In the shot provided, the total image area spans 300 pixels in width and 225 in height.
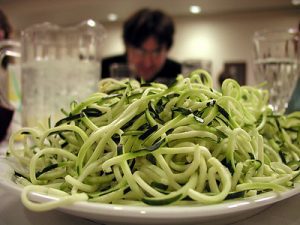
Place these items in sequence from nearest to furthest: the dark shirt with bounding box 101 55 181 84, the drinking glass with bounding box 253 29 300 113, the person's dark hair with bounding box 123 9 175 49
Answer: the drinking glass with bounding box 253 29 300 113, the person's dark hair with bounding box 123 9 175 49, the dark shirt with bounding box 101 55 181 84

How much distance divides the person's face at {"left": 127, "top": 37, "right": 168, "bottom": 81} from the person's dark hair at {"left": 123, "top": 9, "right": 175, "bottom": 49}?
27mm

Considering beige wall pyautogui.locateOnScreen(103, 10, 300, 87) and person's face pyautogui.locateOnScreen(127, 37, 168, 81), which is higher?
beige wall pyautogui.locateOnScreen(103, 10, 300, 87)

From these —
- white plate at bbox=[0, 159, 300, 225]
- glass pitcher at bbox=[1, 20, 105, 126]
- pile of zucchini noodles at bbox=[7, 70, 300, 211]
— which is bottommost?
white plate at bbox=[0, 159, 300, 225]

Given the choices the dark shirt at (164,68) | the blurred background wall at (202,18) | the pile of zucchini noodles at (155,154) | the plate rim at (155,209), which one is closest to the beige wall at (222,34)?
the blurred background wall at (202,18)

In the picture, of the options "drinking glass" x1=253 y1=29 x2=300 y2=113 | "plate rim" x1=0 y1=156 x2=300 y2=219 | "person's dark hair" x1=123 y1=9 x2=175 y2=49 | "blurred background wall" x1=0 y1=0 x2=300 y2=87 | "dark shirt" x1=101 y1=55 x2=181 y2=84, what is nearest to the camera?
"plate rim" x1=0 y1=156 x2=300 y2=219

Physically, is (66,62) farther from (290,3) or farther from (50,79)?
(290,3)

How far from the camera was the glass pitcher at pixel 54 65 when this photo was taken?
0.83 m

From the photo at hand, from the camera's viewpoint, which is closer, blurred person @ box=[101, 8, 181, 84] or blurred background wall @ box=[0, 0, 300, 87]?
blurred person @ box=[101, 8, 181, 84]

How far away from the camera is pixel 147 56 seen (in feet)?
6.33

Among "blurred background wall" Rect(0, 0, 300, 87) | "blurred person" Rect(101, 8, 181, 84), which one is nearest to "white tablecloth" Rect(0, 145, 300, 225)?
"blurred person" Rect(101, 8, 181, 84)

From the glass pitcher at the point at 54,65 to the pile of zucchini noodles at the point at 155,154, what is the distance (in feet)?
1.35

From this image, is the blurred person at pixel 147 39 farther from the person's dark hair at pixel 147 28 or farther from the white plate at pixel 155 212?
the white plate at pixel 155 212

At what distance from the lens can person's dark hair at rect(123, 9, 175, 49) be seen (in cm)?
192

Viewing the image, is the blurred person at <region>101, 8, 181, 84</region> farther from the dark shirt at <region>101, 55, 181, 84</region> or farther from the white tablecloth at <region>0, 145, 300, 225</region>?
the white tablecloth at <region>0, 145, 300, 225</region>
